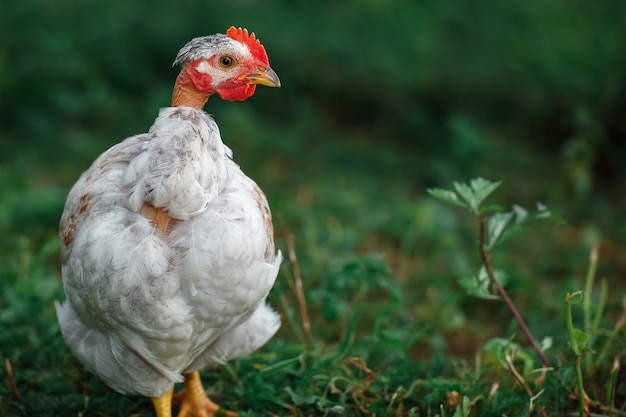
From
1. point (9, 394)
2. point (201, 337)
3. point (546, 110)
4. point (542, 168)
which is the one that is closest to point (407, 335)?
point (201, 337)

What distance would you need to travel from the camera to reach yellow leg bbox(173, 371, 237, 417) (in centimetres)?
316

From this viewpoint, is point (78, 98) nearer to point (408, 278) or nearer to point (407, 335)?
point (408, 278)

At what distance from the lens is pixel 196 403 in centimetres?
317

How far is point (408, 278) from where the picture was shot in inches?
180

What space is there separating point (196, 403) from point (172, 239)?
0.98m

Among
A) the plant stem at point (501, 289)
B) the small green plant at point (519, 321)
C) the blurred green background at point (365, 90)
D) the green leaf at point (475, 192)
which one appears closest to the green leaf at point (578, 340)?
the small green plant at point (519, 321)

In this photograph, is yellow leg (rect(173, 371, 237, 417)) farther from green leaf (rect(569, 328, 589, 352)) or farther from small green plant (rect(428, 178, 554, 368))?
green leaf (rect(569, 328, 589, 352))

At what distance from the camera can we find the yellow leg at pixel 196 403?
3158mm

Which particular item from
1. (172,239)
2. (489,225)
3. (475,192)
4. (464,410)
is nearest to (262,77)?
(172,239)

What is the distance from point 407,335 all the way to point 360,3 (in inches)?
177

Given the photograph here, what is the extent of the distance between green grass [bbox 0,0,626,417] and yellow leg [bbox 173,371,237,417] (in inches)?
4.0

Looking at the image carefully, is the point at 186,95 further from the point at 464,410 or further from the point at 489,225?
the point at 464,410

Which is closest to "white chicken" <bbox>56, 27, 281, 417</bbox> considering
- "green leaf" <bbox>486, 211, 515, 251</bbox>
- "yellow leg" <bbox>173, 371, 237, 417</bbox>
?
"yellow leg" <bbox>173, 371, 237, 417</bbox>

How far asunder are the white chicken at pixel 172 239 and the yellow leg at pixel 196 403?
1.26ft
